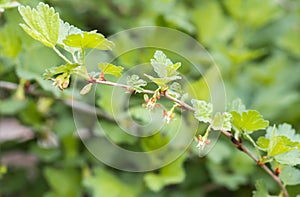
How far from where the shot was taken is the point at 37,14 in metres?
0.48

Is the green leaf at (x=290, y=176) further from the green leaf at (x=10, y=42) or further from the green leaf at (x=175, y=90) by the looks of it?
the green leaf at (x=10, y=42)

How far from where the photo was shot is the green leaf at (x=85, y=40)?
18.1 inches

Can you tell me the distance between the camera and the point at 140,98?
799 mm

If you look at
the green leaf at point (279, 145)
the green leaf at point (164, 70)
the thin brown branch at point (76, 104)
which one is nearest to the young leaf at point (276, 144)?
the green leaf at point (279, 145)

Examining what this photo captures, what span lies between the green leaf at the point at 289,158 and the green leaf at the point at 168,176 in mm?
235

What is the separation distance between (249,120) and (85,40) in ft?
0.61

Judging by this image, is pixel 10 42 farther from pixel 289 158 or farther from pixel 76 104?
pixel 289 158

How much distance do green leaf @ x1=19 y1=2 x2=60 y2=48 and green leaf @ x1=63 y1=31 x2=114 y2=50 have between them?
0.9 inches

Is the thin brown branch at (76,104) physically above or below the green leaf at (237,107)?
below

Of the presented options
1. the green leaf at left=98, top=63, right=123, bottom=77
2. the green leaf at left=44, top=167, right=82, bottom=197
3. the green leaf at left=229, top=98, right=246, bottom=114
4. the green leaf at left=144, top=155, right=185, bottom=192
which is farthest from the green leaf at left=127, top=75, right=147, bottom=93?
the green leaf at left=44, top=167, right=82, bottom=197

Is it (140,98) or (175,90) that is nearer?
(175,90)

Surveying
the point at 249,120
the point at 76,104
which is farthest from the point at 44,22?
the point at 76,104

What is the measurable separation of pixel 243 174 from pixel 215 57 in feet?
0.76

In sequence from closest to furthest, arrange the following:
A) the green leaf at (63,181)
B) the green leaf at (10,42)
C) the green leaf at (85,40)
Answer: the green leaf at (85,40)
the green leaf at (10,42)
the green leaf at (63,181)
